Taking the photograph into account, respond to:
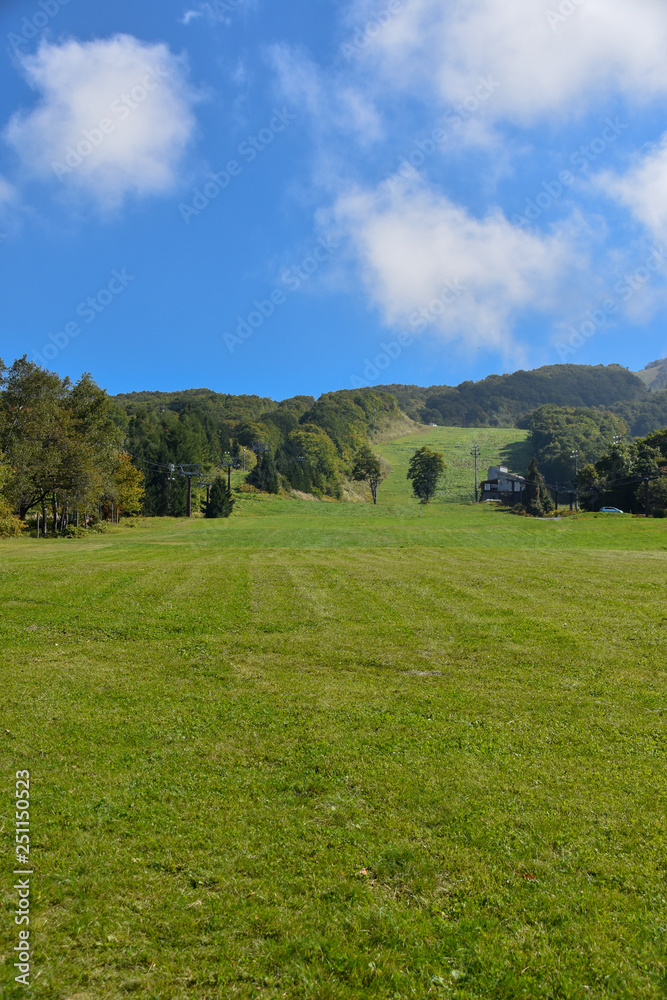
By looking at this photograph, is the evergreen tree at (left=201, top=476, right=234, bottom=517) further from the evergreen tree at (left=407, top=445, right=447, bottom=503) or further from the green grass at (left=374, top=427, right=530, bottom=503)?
the green grass at (left=374, top=427, right=530, bottom=503)

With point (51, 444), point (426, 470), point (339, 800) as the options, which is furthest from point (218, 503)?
point (339, 800)

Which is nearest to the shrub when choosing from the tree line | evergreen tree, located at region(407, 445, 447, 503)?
the tree line

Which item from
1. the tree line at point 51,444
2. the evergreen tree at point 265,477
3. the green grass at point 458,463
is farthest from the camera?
the green grass at point 458,463

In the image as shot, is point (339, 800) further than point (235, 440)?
No

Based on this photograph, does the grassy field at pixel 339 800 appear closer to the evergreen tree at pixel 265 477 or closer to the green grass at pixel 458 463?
the evergreen tree at pixel 265 477

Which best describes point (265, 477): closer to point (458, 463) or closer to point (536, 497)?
point (536, 497)

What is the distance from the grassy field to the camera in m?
4.39

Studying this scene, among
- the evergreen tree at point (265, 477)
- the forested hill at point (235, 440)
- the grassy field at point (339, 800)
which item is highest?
the forested hill at point (235, 440)

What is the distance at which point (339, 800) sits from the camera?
261 inches

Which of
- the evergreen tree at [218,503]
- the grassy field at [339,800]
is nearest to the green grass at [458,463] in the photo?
the evergreen tree at [218,503]

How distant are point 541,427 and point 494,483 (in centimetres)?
6222

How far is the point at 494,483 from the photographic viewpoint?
137 m

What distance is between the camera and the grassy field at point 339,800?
4387mm

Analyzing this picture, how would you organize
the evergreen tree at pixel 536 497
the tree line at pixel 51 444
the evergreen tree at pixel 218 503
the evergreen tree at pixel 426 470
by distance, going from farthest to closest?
the evergreen tree at pixel 426 470 < the evergreen tree at pixel 536 497 < the evergreen tree at pixel 218 503 < the tree line at pixel 51 444
